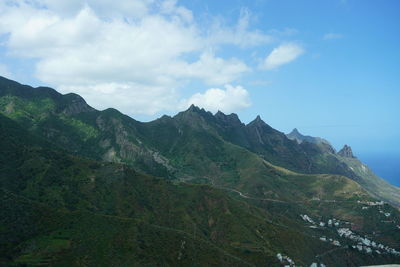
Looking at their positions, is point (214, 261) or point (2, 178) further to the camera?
point (2, 178)

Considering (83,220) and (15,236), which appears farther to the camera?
(83,220)

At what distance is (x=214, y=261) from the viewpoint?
157m

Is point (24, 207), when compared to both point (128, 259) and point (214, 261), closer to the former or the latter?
point (128, 259)

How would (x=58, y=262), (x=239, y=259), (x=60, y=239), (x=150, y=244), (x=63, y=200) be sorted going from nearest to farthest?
1. (x=58, y=262)
2. (x=60, y=239)
3. (x=150, y=244)
4. (x=239, y=259)
5. (x=63, y=200)

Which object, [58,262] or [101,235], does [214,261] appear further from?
[58,262]

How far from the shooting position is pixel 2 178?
19350 cm

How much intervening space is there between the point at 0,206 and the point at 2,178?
5278cm

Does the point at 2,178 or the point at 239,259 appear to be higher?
the point at 2,178

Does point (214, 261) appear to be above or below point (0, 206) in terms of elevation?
below

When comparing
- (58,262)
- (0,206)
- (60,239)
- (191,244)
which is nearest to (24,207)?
(0,206)

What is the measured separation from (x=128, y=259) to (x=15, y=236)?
152ft

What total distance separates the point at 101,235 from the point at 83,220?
13.8 metres

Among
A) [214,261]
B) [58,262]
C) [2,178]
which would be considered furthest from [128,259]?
[2,178]

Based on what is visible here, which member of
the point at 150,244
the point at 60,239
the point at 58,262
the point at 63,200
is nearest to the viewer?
the point at 58,262
